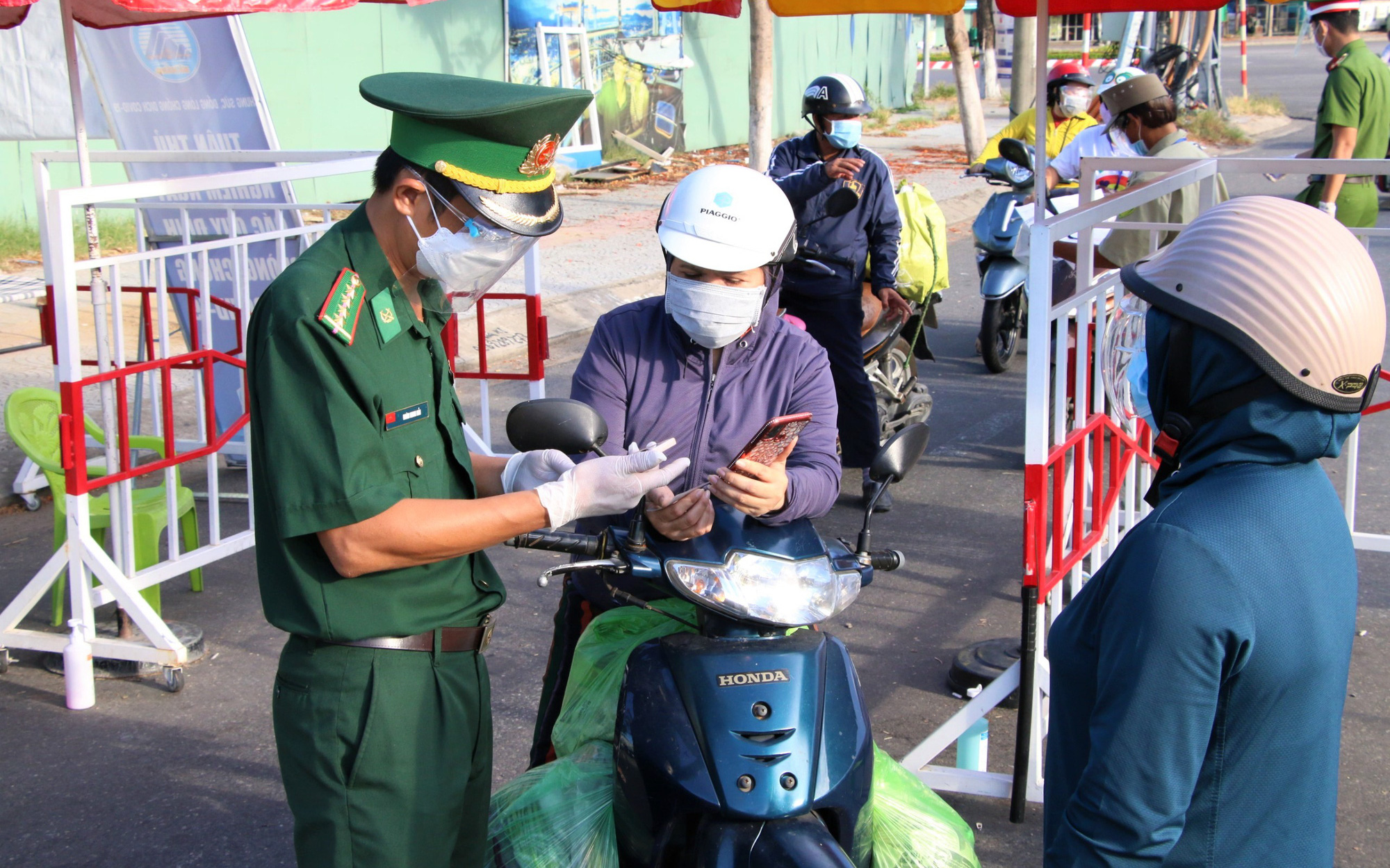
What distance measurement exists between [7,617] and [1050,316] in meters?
3.54

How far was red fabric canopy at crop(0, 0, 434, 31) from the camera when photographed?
425 centimetres

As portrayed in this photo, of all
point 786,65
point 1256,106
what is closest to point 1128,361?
point 786,65

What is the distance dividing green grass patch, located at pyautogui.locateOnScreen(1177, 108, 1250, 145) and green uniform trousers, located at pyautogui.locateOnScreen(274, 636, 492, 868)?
73.7ft

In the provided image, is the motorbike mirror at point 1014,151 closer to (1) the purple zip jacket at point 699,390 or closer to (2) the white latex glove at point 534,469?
(1) the purple zip jacket at point 699,390

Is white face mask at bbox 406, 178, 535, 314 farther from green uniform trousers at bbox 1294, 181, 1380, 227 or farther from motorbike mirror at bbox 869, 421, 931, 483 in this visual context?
green uniform trousers at bbox 1294, 181, 1380, 227

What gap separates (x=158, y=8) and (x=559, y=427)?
116 inches

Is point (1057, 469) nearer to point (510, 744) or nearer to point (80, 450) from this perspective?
point (510, 744)

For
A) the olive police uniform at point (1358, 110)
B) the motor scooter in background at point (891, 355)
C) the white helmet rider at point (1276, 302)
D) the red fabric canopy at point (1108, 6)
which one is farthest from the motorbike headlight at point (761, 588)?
the olive police uniform at point (1358, 110)

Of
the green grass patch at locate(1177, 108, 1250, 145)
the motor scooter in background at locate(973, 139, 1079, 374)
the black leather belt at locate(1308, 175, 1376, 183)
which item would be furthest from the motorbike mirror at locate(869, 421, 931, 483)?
the green grass patch at locate(1177, 108, 1250, 145)

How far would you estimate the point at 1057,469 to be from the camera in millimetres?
3449

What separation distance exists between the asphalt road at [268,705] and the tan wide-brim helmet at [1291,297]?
2.13m

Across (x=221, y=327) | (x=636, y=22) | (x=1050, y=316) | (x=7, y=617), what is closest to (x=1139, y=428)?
(x=1050, y=316)

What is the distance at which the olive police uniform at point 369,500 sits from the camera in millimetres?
1865

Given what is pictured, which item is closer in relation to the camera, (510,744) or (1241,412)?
(1241,412)
